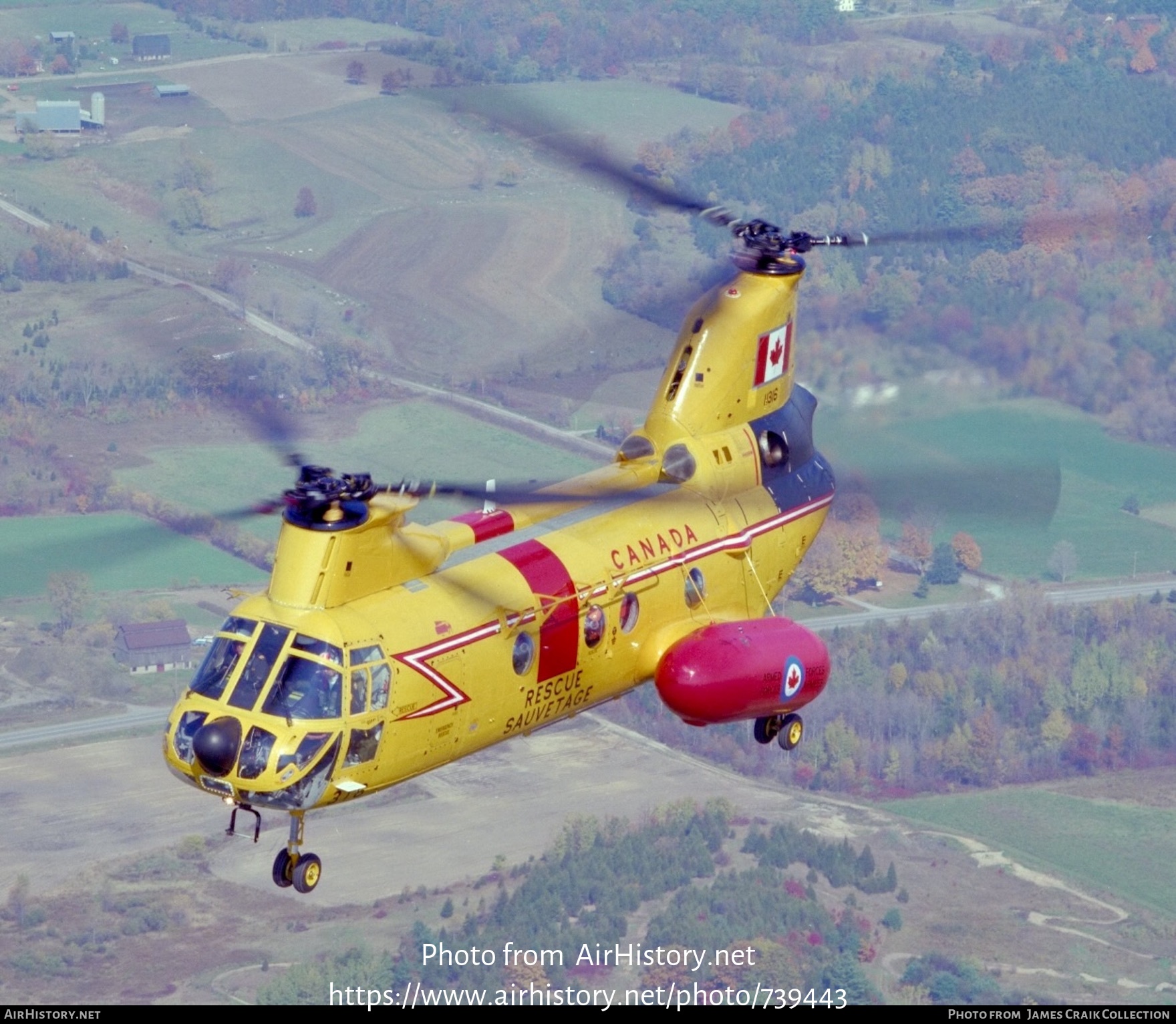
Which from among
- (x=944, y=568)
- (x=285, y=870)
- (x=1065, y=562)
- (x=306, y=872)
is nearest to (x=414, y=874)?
(x=944, y=568)

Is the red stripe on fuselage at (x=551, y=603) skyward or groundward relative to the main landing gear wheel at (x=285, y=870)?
skyward

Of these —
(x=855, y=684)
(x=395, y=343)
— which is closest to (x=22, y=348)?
(x=395, y=343)

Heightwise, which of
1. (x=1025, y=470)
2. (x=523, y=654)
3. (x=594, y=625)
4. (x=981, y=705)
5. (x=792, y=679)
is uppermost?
(x=1025, y=470)

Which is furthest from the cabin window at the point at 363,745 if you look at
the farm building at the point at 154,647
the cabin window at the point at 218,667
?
the farm building at the point at 154,647

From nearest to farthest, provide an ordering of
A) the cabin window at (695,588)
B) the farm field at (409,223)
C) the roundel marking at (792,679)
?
the roundel marking at (792,679) < the cabin window at (695,588) < the farm field at (409,223)

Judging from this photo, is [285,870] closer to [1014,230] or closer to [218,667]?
[218,667]

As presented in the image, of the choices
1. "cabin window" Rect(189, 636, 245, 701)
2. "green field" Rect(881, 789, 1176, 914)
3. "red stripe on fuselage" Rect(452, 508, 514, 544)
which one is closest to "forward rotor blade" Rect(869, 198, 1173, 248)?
"red stripe on fuselage" Rect(452, 508, 514, 544)

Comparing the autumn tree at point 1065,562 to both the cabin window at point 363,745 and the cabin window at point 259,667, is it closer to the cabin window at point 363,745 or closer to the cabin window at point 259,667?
the cabin window at point 363,745
